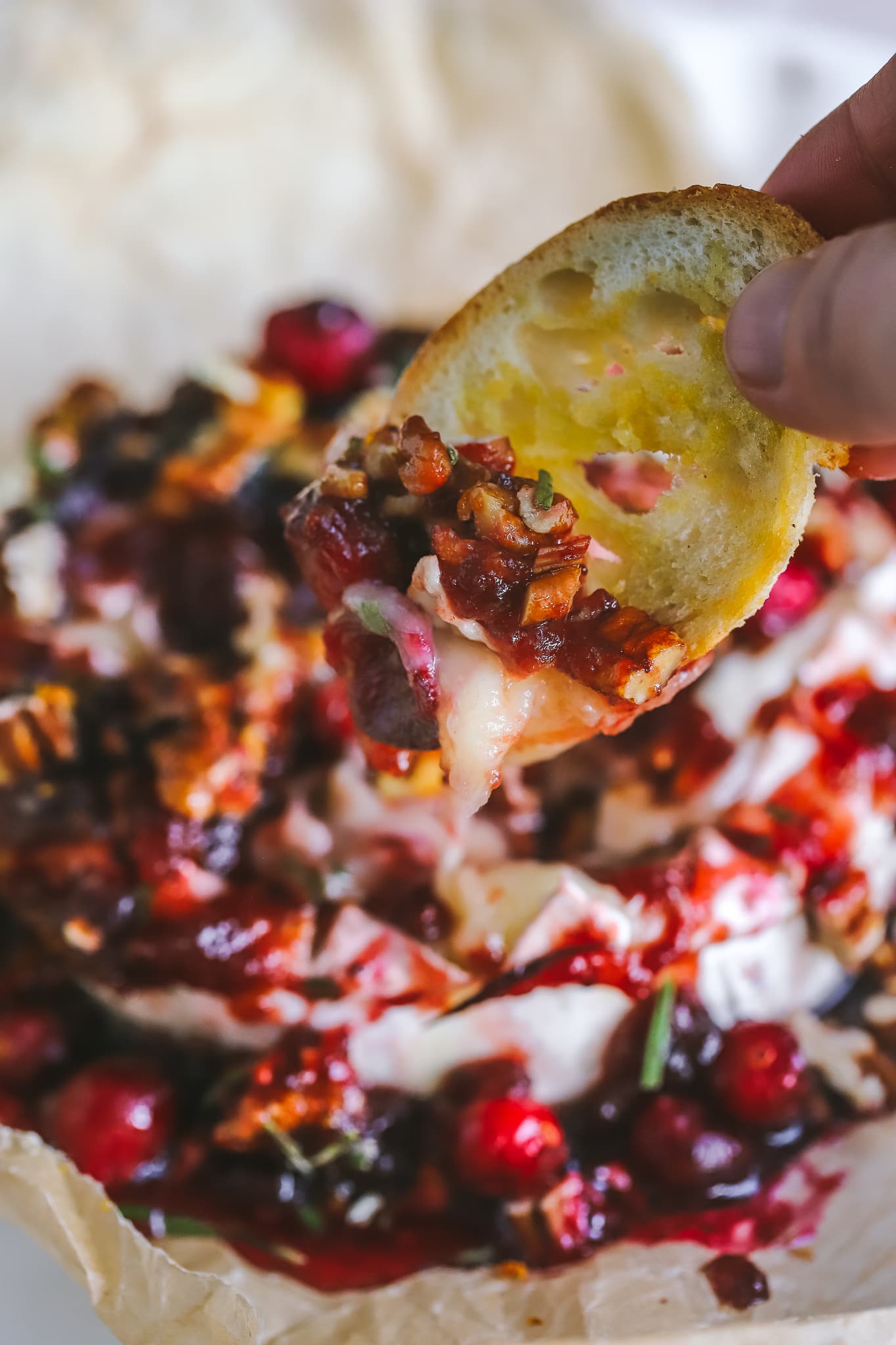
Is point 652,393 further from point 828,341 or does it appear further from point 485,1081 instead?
point 485,1081

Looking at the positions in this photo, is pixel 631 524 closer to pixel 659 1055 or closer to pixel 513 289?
pixel 513 289

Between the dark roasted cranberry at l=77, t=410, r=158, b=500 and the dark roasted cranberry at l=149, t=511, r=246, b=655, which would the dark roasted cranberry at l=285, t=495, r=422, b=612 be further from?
the dark roasted cranberry at l=77, t=410, r=158, b=500

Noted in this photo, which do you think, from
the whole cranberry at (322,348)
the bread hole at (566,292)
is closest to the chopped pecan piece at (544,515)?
the bread hole at (566,292)

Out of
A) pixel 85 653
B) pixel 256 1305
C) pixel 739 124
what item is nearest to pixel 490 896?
pixel 256 1305

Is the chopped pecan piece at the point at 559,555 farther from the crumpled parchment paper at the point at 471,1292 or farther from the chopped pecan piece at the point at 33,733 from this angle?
the chopped pecan piece at the point at 33,733

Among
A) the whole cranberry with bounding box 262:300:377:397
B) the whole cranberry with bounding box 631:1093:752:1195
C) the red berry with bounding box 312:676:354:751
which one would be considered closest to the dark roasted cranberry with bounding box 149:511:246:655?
the red berry with bounding box 312:676:354:751

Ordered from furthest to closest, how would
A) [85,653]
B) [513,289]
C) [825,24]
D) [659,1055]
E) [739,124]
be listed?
[825,24], [739,124], [85,653], [659,1055], [513,289]
